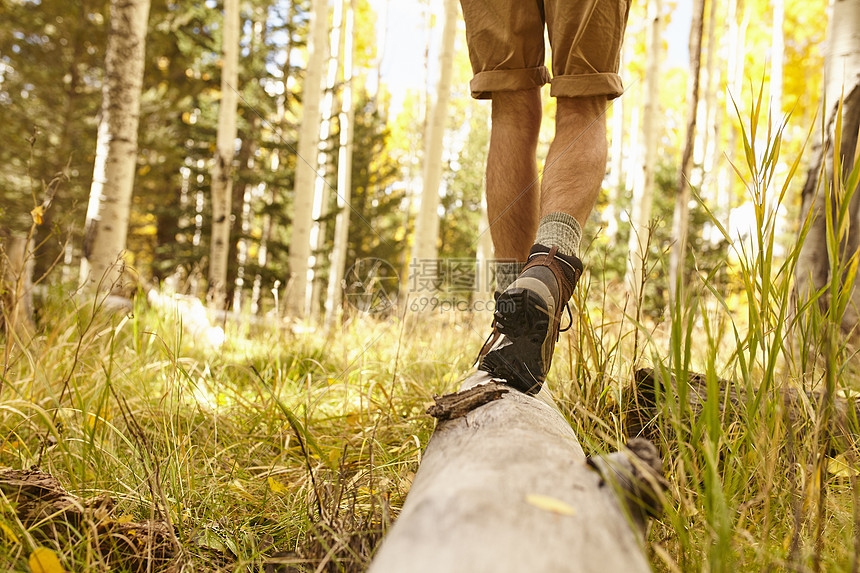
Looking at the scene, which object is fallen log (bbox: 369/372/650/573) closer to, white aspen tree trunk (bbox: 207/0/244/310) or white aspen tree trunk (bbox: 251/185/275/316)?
white aspen tree trunk (bbox: 207/0/244/310)

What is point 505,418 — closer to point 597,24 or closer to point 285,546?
point 285,546

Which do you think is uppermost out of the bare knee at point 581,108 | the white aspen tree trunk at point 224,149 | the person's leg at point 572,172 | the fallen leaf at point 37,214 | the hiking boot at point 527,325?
the white aspen tree trunk at point 224,149

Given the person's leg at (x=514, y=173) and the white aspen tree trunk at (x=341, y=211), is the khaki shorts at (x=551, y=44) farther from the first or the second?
the white aspen tree trunk at (x=341, y=211)

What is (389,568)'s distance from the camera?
1.66 feet

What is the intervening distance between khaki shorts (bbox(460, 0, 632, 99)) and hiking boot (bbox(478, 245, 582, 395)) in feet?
1.93

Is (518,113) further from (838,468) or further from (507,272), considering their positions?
(838,468)

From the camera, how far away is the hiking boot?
111 centimetres

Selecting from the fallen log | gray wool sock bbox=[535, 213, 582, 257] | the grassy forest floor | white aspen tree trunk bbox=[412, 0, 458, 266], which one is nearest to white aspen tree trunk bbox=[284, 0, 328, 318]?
white aspen tree trunk bbox=[412, 0, 458, 266]

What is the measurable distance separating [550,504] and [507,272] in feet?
3.51

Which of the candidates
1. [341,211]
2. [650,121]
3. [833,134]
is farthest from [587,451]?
[650,121]

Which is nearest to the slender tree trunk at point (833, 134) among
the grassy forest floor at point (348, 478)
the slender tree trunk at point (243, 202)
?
the grassy forest floor at point (348, 478)

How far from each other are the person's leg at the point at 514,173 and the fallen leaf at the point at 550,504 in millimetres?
1105

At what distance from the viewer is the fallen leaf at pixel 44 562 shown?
2.43 feet

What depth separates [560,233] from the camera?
1284mm
